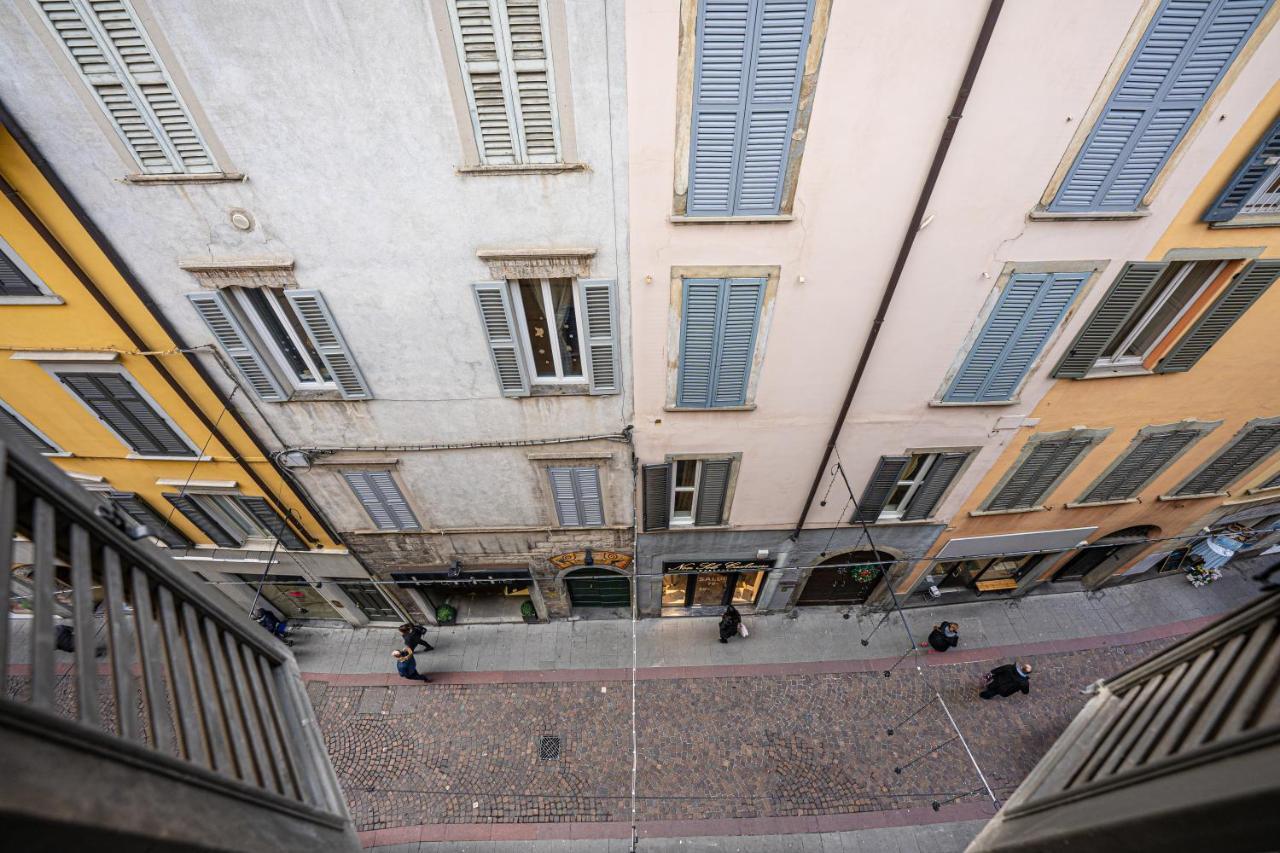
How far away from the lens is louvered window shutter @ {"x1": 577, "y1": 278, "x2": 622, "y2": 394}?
6898 millimetres

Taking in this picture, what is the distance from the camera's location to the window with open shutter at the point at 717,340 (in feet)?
22.7

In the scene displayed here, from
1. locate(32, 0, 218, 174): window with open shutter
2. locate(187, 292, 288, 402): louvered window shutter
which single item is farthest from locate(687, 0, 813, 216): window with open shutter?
locate(187, 292, 288, 402): louvered window shutter

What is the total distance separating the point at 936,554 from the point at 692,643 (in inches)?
233

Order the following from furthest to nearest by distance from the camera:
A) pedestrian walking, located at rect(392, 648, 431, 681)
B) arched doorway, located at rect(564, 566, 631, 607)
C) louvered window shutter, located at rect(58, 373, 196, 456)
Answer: arched doorway, located at rect(564, 566, 631, 607)
pedestrian walking, located at rect(392, 648, 431, 681)
louvered window shutter, located at rect(58, 373, 196, 456)

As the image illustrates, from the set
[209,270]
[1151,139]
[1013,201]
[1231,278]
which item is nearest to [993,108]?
[1013,201]

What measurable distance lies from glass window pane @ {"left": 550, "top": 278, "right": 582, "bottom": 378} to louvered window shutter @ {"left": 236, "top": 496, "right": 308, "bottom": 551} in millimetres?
6496

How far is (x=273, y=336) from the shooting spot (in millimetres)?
7453

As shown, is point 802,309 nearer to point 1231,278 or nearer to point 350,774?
point 1231,278

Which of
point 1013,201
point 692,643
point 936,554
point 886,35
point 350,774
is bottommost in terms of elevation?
point 350,774

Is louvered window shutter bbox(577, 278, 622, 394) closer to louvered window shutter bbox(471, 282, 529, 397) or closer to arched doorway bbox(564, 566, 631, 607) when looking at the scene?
louvered window shutter bbox(471, 282, 529, 397)

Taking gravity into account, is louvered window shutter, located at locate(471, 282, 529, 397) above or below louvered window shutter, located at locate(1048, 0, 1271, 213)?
below

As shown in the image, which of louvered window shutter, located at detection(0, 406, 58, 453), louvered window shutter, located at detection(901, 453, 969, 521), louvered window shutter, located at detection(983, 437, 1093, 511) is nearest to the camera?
louvered window shutter, located at detection(0, 406, 58, 453)

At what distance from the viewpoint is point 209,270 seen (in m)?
6.46

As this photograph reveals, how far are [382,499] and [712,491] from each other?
20.2 feet
